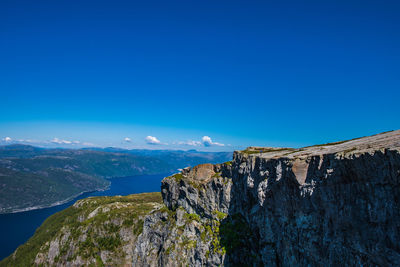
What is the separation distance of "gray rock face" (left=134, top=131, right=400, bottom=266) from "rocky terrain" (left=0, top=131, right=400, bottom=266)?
11cm

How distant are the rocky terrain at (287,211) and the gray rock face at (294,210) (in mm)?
114

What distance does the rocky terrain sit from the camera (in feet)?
72.9

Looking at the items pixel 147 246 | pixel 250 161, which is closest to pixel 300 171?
pixel 250 161

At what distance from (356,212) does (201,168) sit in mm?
56248

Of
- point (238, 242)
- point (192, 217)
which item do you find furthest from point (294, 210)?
point (192, 217)

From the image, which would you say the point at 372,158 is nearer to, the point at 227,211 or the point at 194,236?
the point at 227,211

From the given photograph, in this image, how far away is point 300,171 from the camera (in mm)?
33000

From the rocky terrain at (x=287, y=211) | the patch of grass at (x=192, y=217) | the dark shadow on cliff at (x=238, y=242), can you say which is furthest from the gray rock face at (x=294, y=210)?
the patch of grass at (x=192, y=217)

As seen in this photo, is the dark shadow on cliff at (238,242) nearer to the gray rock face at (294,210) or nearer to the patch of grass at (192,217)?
the gray rock face at (294,210)

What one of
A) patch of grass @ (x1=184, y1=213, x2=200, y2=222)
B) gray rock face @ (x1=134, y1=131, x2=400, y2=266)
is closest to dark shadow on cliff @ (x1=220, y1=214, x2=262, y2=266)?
gray rock face @ (x1=134, y1=131, x2=400, y2=266)

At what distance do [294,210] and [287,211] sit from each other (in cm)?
221

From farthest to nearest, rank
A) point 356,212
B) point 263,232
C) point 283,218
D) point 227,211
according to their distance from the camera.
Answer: point 227,211
point 263,232
point 283,218
point 356,212

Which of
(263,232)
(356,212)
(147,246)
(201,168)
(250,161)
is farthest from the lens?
(147,246)

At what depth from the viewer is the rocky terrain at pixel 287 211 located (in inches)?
875
